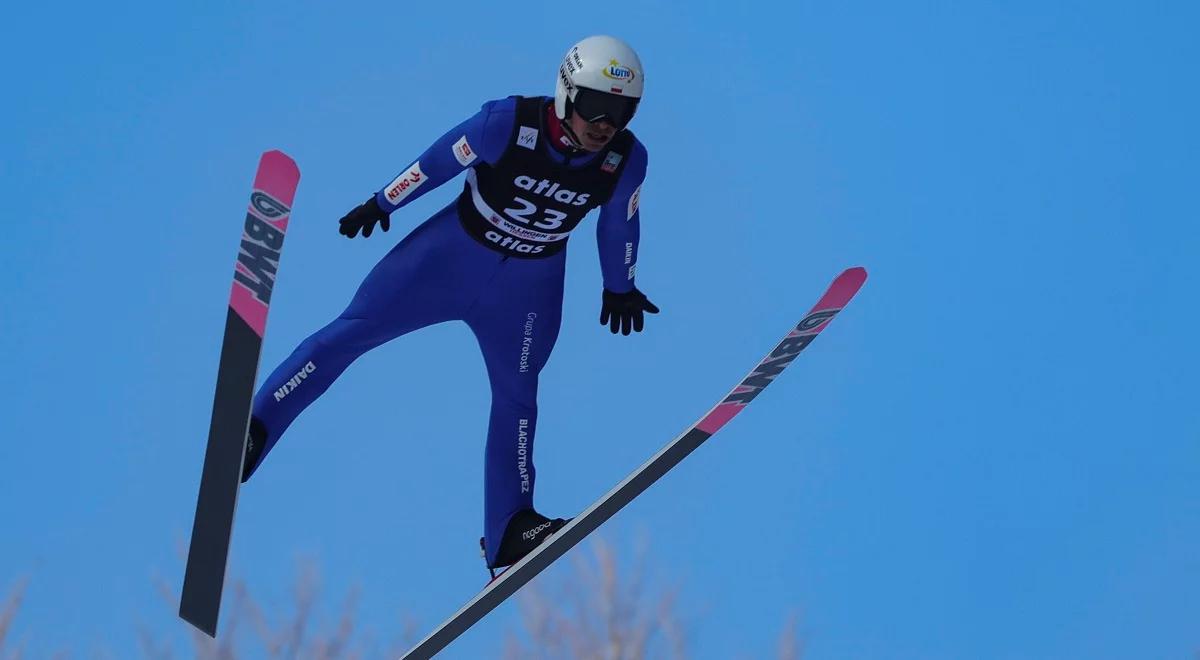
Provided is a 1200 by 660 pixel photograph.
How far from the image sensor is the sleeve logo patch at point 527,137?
593 centimetres

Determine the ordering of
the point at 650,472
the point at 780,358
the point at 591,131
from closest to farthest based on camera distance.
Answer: the point at 591,131
the point at 650,472
the point at 780,358

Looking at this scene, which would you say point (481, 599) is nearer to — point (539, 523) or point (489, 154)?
point (539, 523)

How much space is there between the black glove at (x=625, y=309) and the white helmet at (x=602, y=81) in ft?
2.99

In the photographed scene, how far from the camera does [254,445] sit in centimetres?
608

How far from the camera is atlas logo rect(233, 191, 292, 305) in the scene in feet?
17.1

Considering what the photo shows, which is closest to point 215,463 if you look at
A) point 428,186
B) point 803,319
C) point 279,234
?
point 279,234

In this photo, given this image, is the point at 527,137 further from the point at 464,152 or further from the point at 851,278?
the point at 851,278

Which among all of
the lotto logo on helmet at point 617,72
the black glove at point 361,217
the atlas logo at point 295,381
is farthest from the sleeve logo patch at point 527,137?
the atlas logo at point 295,381

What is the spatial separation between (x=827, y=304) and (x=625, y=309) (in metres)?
0.82

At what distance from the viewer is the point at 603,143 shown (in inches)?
231

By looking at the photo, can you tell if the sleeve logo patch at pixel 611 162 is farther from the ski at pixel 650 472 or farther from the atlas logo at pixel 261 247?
the atlas logo at pixel 261 247

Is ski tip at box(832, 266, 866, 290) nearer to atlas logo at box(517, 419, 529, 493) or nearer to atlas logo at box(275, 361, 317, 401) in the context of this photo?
atlas logo at box(517, 419, 529, 493)

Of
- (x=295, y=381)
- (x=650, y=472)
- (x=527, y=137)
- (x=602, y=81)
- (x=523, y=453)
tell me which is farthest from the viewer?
(x=523, y=453)

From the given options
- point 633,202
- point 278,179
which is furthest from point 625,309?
point 278,179
